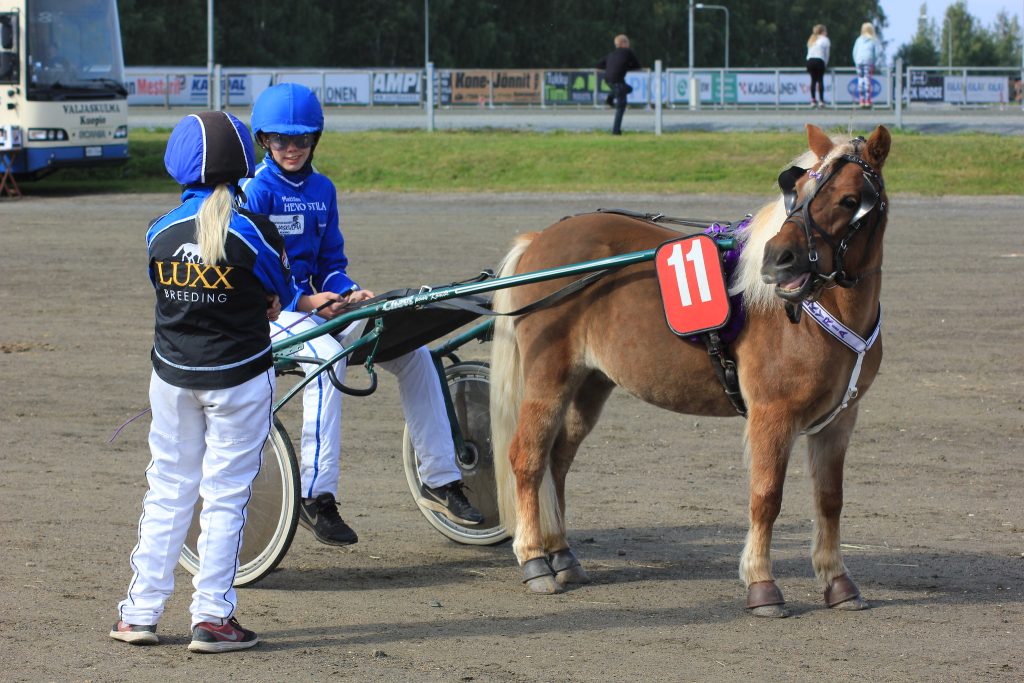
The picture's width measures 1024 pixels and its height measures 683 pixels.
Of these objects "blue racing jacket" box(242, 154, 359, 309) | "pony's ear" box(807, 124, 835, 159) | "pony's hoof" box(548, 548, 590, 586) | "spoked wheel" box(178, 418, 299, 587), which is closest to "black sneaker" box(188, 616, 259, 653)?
"spoked wheel" box(178, 418, 299, 587)

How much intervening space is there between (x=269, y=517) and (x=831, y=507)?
2177mm

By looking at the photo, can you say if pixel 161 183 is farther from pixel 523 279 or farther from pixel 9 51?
pixel 523 279

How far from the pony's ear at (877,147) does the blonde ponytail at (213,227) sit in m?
2.17

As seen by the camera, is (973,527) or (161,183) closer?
(973,527)

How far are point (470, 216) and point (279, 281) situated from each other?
563 inches

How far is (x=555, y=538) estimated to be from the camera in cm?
548

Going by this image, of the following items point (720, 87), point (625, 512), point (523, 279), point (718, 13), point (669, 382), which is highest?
point (718, 13)

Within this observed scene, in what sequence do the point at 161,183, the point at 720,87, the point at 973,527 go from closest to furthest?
1. the point at 973,527
2. the point at 161,183
3. the point at 720,87

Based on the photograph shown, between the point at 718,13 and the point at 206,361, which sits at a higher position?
the point at 718,13

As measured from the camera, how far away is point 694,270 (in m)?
4.95

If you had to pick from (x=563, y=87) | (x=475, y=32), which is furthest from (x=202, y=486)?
(x=475, y=32)

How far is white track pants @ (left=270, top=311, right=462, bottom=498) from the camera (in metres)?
5.46

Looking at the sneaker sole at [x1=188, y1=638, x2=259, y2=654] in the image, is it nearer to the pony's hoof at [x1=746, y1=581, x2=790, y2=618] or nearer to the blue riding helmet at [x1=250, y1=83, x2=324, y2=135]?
the pony's hoof at [x1=746, y1=581, x2=790, y2=618]

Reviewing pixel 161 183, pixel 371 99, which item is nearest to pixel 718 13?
pixel 371 99
